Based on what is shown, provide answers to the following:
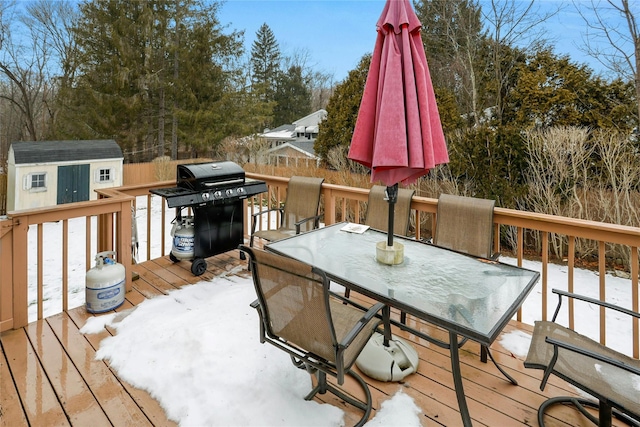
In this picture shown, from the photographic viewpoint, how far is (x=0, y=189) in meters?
12.0

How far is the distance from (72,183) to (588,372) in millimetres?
14164

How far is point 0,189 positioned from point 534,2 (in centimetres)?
1684

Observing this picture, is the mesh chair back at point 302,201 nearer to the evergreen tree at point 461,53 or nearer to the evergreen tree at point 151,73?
the evergreen tree at point 461,53

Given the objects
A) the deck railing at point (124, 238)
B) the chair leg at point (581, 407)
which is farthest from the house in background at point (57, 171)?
the chair leg at point (581, 407)

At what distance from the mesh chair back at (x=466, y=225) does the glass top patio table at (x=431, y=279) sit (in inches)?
17.8

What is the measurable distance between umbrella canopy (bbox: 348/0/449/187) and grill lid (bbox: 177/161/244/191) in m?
2.05

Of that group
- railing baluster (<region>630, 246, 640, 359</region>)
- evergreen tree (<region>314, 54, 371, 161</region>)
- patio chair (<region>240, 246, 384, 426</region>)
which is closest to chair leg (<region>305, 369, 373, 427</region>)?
patio chair (<region>240, 246, 384, 426</region>)

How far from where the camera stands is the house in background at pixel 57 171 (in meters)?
11.1

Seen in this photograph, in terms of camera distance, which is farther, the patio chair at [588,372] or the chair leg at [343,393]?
the chair leg at [343,393]

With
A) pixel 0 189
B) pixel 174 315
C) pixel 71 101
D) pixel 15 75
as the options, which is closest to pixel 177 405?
pixel 174 315

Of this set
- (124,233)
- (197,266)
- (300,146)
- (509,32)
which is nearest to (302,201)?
(197,266)

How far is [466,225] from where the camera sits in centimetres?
298

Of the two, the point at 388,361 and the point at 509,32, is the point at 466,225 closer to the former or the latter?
the point at 388,361

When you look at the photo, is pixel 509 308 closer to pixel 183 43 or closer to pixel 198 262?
pixel 198 262
